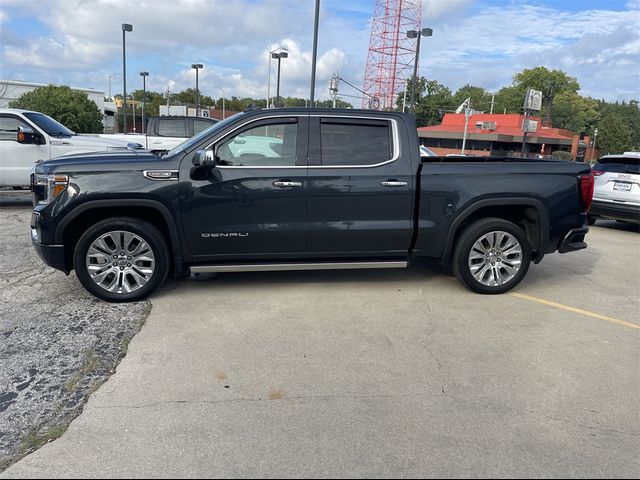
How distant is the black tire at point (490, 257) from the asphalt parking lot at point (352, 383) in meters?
0.19

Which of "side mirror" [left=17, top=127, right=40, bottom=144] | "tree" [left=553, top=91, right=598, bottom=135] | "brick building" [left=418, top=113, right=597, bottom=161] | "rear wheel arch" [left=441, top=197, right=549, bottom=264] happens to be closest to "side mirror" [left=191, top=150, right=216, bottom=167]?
"rear wheel arch" [left=441, top=197, right=549, bottom=264]

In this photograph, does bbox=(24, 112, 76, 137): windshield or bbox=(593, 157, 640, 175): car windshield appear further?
bbox=(24, 112, 76, 137): windshield

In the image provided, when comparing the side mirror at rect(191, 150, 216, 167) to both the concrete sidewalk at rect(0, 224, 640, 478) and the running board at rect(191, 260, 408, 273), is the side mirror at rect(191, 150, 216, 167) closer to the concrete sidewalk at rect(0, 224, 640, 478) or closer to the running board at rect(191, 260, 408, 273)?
the running board at rect(191, 260, 408, 273)

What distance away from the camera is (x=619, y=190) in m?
10.3

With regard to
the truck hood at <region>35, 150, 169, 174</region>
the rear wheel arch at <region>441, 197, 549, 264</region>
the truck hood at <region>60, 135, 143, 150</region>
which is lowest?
the rear wheel arch at <region>441, 197, 549, 264</region>

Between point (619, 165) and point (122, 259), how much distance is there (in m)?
9.88

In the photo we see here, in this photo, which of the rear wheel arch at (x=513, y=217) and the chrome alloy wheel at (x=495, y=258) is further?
the chrome alloy wheel at (x=495, y=258)

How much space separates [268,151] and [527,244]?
306cm

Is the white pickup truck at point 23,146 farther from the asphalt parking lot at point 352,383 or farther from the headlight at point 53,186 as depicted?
the headlight at point 53,186

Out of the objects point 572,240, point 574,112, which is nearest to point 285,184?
point 572,240

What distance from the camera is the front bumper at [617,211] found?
1007 centimetres

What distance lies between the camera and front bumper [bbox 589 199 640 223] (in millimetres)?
10070

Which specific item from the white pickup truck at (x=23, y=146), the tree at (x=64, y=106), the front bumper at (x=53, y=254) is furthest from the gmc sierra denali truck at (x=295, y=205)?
the tree at (x=64, y=106)

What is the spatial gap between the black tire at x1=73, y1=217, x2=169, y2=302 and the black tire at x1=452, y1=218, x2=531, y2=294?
3.17 meters
